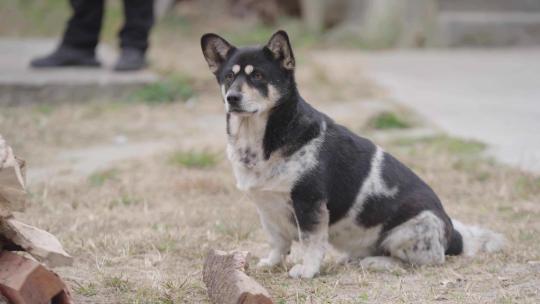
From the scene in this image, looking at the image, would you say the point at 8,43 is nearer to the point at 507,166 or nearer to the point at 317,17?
the point at 317,17

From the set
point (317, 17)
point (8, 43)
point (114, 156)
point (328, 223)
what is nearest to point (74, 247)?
point (328, 223)

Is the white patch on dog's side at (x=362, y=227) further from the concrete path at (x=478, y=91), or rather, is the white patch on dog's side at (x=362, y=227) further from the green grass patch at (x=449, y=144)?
the green grass patch at (x=449, y=144)

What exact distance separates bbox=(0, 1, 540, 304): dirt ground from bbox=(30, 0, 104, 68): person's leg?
29.4 inches

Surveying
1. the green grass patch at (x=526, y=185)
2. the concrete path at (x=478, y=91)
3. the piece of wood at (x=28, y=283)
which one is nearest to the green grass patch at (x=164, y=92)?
the concrete path at (x=478, y=91)

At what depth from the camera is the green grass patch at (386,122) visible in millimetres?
7465

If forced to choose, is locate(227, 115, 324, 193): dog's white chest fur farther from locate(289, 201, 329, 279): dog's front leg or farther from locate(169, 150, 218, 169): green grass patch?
locate(169, 150, 218, 169): green grass patch

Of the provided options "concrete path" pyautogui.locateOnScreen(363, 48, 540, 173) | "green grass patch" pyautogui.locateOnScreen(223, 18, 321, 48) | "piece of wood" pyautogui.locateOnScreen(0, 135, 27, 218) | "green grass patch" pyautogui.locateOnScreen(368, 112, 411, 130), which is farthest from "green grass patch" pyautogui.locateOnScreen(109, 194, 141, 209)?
"green grass patch" pyautogui.locateOnScreen(223, 18, 321, 48)

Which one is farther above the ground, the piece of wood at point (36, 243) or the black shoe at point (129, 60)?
the piece of wood at point (36, 243)

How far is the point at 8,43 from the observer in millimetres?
10883

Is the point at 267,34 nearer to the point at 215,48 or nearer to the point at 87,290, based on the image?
the point at 215,48

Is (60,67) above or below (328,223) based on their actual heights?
below

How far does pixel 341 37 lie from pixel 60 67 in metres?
5.10

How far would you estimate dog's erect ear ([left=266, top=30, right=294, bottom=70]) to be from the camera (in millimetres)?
3770

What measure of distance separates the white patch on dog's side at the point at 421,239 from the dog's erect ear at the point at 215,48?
3.56 feet
